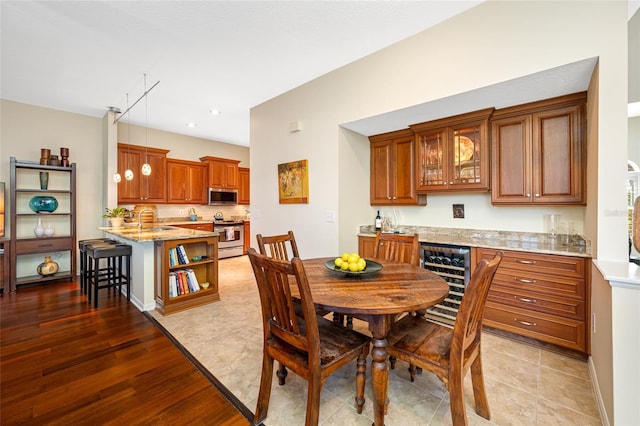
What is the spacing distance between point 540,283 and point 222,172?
240 inches

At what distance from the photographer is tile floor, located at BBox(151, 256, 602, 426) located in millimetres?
1565

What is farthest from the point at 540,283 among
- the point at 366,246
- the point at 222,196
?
the point at 222,196

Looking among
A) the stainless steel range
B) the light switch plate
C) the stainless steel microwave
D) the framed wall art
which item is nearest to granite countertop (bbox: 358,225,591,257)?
the light switch plate

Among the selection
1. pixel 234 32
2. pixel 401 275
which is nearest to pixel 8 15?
pixel 234 32

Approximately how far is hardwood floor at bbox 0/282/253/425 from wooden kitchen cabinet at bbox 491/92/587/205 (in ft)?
9.80

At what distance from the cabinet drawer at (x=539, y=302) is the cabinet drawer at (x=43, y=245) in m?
5.86

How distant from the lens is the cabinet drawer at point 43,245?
3.91 metres

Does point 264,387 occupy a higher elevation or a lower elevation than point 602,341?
lower

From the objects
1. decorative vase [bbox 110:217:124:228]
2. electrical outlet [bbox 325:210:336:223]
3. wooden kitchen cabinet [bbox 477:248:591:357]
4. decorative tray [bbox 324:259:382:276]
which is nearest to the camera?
decorative tray [bbox 324:259:382:276]

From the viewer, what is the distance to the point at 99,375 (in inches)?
76.7

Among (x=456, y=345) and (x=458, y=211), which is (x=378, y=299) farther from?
(x=458, y=211)

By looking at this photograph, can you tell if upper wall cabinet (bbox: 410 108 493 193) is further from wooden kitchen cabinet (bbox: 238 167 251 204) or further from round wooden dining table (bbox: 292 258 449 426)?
wooden kitchen cabinet (bbox: 238 167 251 204)

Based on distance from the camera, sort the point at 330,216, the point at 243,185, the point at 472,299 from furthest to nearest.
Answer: the point at 243,185 < the point at 330,216 < the point at 472,299

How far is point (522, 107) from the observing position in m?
2.62
